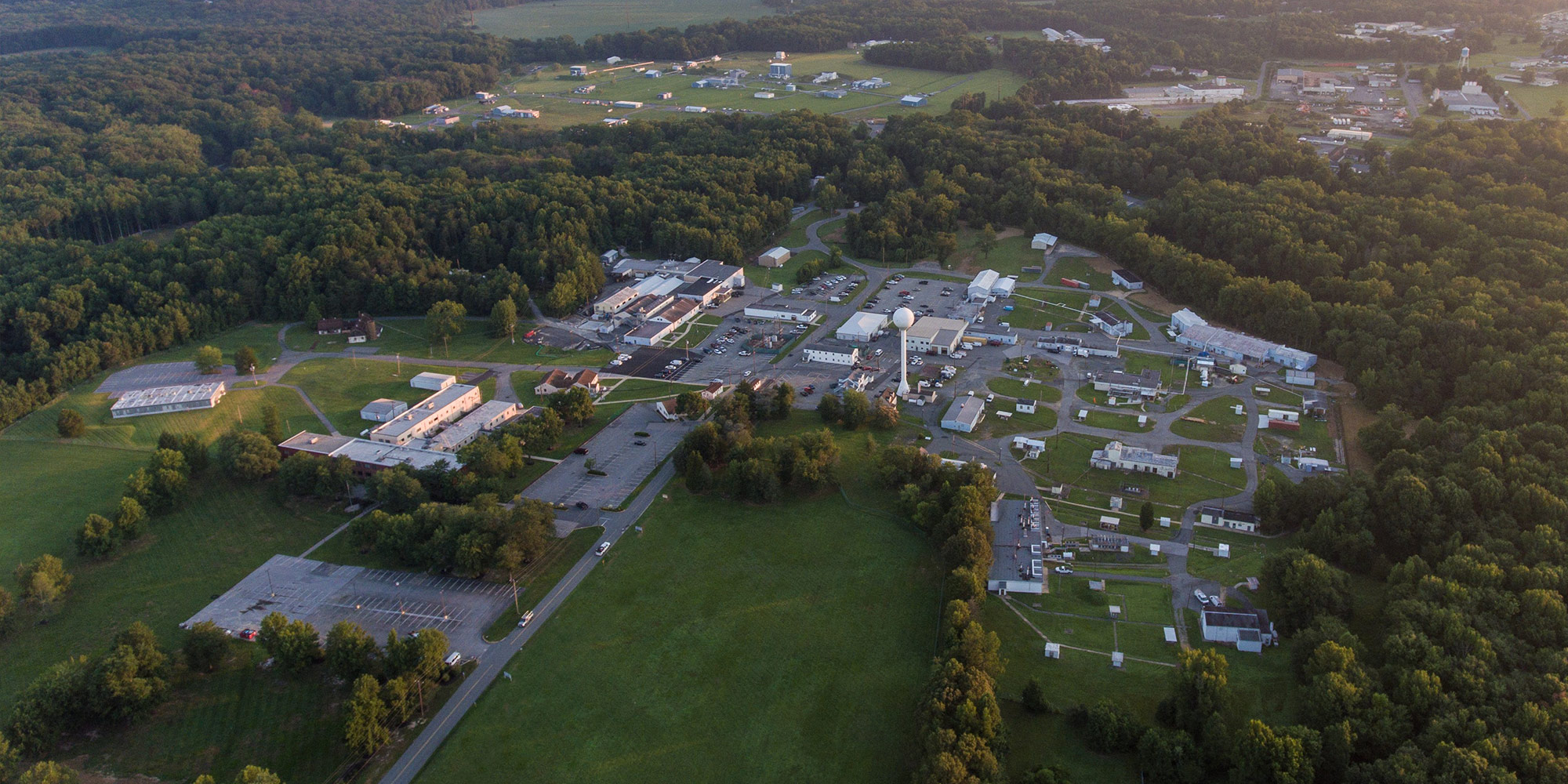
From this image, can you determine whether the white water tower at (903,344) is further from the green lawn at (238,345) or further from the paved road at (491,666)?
the green lawn at (238,345)

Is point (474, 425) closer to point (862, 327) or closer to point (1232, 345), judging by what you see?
point (862, 327)

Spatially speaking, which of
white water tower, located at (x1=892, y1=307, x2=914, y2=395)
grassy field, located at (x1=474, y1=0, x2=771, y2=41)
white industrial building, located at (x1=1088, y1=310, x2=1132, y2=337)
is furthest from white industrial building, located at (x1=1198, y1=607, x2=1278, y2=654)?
grassy field, located at (x1=474, y1=0, x2=771, y2=41)

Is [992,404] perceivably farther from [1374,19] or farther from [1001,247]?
[1374,19]

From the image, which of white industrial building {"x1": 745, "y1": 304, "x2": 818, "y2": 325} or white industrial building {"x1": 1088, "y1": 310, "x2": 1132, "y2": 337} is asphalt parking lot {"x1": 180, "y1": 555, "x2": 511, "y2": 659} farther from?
white industrial building {"x1": 1088, "y1": 310, "x2": 1132, "y2": 337}

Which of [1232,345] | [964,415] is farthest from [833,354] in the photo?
[1232,345]

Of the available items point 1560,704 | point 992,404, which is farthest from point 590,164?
point 1560,704
